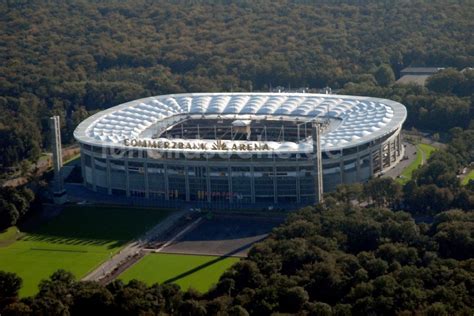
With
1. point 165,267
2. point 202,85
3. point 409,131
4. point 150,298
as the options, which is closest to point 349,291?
point 150,298

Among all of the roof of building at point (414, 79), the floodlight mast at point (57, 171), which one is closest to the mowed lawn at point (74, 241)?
the floodlight mast at point (57, 171)

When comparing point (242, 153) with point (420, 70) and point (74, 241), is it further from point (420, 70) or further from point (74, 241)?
point (420, 70)

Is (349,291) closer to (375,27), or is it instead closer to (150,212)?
(150,212)

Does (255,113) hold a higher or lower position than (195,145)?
lower

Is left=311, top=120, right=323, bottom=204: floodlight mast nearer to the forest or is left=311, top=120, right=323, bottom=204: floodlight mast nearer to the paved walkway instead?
the paved walkway

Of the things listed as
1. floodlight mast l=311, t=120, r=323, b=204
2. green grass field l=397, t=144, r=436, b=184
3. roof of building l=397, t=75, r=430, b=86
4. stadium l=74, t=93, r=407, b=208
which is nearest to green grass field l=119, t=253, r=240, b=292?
floodlight mast l=311, t=120, r=323, b=204

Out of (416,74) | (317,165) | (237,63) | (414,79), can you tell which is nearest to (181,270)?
(317,165)
